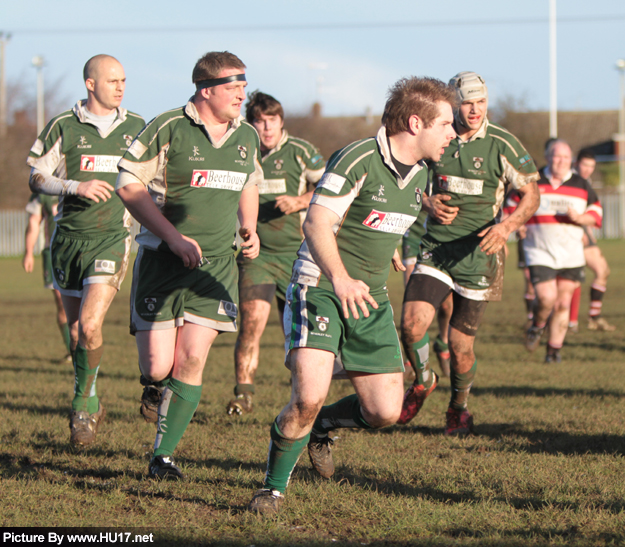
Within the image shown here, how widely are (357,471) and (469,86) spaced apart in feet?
9.33

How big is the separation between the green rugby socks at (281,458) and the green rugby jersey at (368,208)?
31.7 inches

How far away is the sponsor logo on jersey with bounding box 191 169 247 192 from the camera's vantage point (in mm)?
4820

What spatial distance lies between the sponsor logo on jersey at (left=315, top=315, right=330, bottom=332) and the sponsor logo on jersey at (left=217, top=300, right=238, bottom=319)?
3.40ft

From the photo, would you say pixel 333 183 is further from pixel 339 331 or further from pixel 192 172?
pixel 192 172

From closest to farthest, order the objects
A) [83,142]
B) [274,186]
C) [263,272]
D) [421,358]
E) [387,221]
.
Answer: [387,221] < [421,358] < [83,142] < [263,272] < [274,186]

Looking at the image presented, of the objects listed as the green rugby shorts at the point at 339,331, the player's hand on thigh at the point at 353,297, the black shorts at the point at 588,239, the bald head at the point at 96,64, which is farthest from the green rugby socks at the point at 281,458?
the black shorts at the point at 588,239

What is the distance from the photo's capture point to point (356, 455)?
17.0ft

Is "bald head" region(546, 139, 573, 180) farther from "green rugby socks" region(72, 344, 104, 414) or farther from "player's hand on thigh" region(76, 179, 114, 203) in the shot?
"green rugby socks" region(72, 344, 104, 414)

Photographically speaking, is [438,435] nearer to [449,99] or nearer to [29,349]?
[449,99]

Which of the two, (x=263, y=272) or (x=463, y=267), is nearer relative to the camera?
(x=463, y=267)

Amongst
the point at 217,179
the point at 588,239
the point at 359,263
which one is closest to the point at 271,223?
the point at 217,179

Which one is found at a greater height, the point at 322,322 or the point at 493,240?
the point at 493,240

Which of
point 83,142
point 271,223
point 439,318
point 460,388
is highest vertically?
point 83,142

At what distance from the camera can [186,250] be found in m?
4.53
